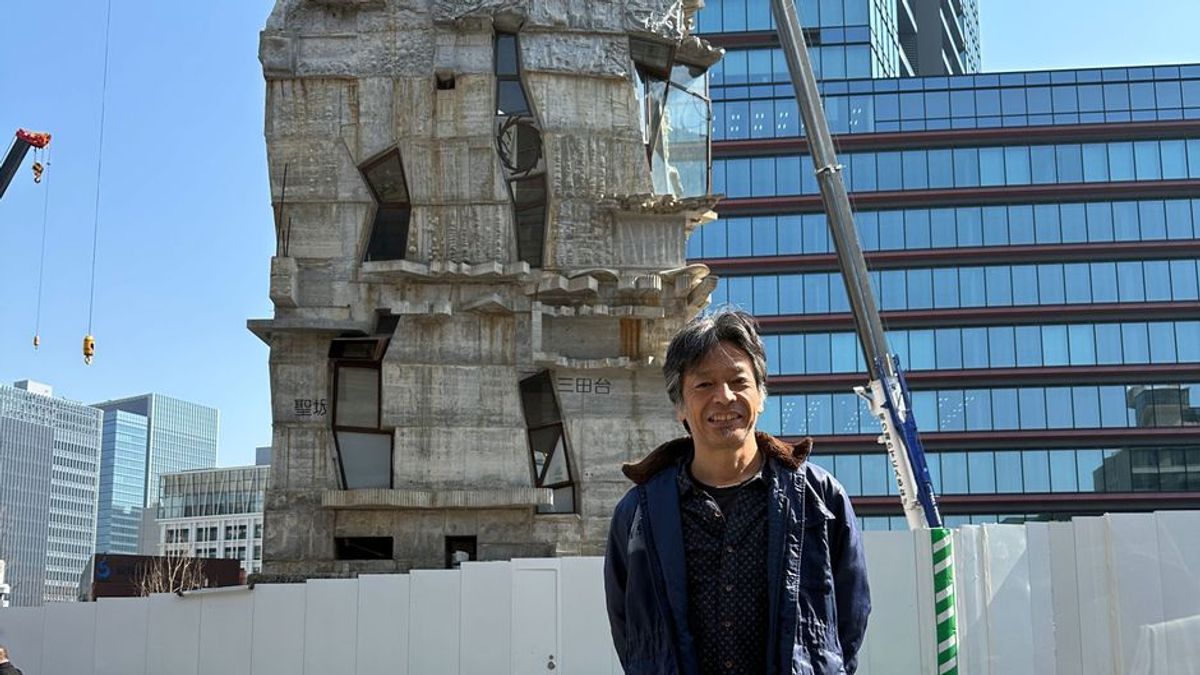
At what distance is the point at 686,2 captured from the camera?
28.8m

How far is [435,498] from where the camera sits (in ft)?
79.8

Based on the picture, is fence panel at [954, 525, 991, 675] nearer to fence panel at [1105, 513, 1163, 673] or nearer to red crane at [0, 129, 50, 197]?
fence panel at [1105, 513, 1163, 673]

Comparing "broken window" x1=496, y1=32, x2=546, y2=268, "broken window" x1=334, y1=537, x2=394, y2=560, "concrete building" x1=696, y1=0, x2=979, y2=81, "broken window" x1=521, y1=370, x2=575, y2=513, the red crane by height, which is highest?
"concrete building" x1=696, y1=0, x2=979, y2=81

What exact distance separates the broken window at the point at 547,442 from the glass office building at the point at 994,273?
1948 inches

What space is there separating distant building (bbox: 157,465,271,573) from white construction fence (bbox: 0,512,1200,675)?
125 meters

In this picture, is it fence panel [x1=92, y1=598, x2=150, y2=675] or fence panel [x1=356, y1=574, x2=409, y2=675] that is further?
fence panel [x1=92, y1=598, x2=150, y2=675]

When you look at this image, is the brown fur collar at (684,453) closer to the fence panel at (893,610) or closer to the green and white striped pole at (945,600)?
the green and white striped pole at (945,600)

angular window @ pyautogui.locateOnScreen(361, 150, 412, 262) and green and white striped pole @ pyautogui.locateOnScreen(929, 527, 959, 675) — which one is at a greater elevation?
angular window @ pyautogui.locateOnScreen(361, 150, 412, 262)

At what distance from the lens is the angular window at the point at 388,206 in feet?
84.6

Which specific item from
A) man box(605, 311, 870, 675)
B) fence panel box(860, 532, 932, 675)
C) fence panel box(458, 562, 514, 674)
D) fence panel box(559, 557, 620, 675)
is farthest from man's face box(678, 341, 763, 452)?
fence panel box(458, 562, 514, 674)

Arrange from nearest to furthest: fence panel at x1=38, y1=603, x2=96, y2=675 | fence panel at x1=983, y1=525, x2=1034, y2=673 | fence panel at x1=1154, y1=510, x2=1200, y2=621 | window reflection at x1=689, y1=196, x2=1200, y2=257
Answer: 1. fence panel at x1=1154, y1=510, x2=1200, y2=621
2. fence panel at x1=983, y1=525, x2=1034, y2=673
3. fence panel at x1=38, y1=603, x2=96, y2=675
4. window reflection at x1=689, y1=196, x2=1200, y2=257

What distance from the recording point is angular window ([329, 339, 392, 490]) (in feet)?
82.0

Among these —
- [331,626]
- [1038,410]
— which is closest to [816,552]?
[331,626]

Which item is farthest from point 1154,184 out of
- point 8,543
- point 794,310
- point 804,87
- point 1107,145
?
point 8,543
